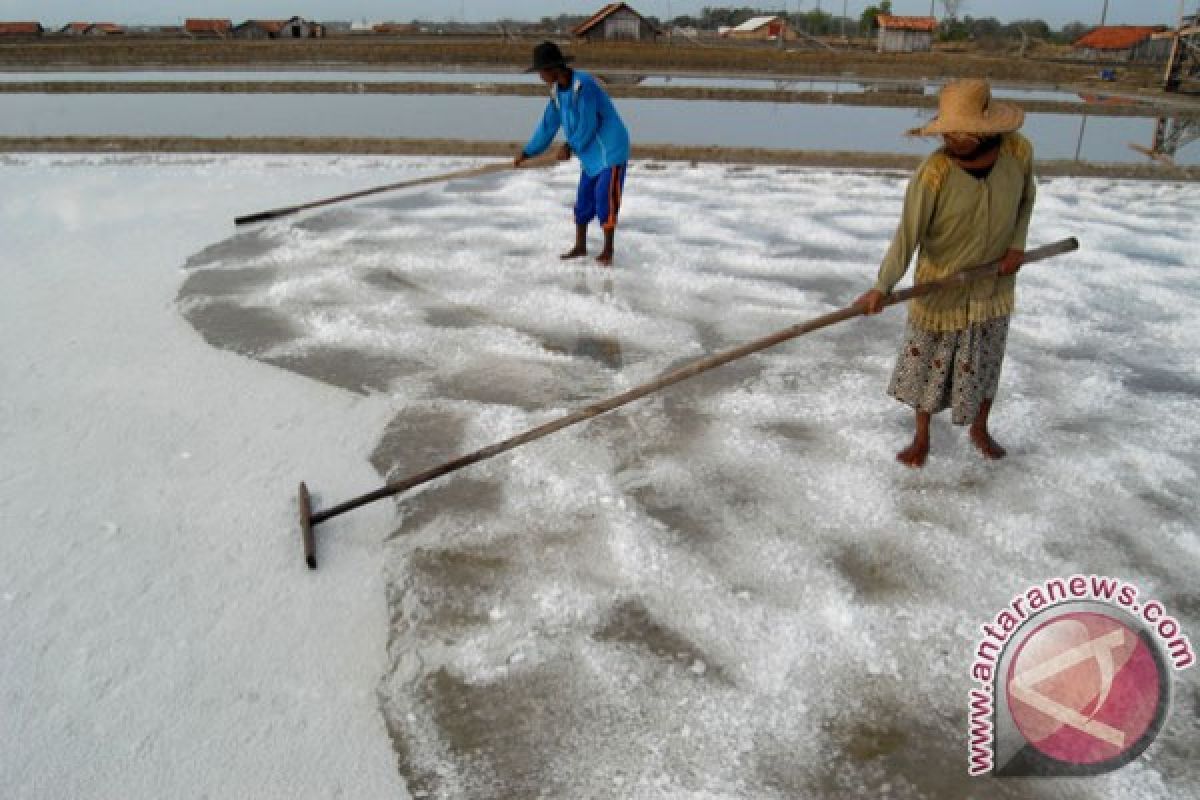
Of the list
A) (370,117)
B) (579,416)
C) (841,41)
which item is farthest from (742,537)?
(841,41)

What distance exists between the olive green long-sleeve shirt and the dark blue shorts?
94.3 inches

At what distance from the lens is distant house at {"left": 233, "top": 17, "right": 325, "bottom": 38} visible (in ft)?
142

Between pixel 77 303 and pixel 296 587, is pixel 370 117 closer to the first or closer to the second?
pixel 77 303

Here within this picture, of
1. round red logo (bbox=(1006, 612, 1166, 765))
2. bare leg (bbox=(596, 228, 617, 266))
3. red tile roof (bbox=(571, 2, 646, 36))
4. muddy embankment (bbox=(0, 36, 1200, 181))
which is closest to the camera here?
round red logo (bbox=(1006, 612, 1166, 765))

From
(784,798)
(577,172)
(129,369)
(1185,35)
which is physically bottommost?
(784,798)

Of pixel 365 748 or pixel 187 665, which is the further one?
pixel 187 665

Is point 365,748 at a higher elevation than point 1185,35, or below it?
below

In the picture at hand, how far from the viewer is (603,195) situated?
176 inches

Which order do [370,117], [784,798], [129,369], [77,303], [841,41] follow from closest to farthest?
1. [784,798]
2. [129,369]
3. [77,303]
4. [370,117]
5. [841,41]

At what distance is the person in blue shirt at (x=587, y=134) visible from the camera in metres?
4.18

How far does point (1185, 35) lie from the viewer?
1642 centimetres

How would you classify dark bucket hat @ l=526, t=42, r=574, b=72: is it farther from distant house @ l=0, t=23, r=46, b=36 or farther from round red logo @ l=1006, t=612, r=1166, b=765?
distant house @ l=0, t=23, r=46, b=36

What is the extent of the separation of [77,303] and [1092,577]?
4635mm

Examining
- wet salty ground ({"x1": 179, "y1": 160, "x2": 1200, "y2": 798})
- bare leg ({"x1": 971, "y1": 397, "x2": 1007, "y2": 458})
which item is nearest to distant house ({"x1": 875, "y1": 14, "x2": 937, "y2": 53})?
wet salty ground ({"x1": 179, "y1": 160, "x2": 1200, "y2": 798})
